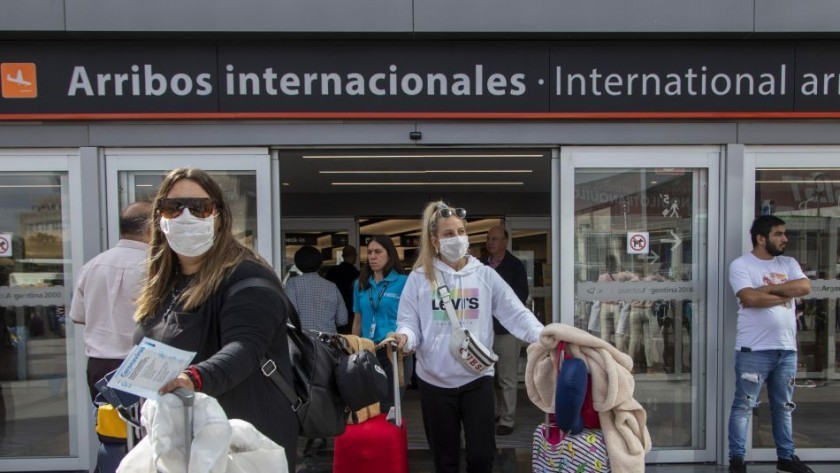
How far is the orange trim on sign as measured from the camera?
4438mm

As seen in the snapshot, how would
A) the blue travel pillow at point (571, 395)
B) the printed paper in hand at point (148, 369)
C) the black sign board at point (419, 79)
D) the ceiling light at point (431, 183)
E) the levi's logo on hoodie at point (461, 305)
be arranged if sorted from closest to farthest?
the printed paper in hand at point (148, 369) → the blue travel pillow at point (571, 395) → the levi's logo on hoodie at point (461, 305) → the black sign board at point (419, 79) → the ceiling light at point (431, 183)

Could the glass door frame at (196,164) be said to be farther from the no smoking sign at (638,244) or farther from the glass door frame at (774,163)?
the glass door frame at (774,163)

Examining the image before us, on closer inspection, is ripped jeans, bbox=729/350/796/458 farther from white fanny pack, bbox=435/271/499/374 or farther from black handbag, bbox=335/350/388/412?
black handbag, bbox=335/350/388/412

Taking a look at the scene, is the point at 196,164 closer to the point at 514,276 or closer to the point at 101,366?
the point at 101,366

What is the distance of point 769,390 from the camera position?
14.4ft

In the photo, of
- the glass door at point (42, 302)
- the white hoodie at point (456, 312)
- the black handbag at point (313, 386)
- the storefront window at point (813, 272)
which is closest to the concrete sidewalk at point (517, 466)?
the storefront window at point (813, 272)

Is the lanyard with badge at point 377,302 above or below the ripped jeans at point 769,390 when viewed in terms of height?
above

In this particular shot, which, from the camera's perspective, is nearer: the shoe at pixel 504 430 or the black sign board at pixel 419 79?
the black sign board at pixel 419 79

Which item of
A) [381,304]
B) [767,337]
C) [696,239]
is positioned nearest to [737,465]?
[767,337]

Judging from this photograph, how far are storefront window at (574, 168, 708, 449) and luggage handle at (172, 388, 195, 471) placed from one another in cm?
352

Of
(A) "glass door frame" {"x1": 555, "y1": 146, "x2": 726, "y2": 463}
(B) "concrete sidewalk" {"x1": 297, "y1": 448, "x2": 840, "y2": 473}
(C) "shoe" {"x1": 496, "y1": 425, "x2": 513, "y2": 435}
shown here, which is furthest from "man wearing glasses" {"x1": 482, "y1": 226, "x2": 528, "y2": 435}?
(A) "glass door frame" {"x1": 555, "y1": 146, "x2": 726, "y2": 463}

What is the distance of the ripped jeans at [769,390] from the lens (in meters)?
4.29

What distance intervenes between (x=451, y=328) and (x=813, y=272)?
3337mm

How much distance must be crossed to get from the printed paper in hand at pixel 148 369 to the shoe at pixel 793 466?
4.40 meters
